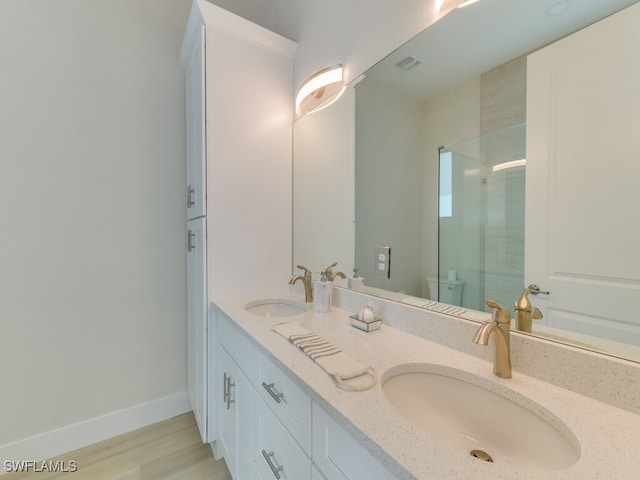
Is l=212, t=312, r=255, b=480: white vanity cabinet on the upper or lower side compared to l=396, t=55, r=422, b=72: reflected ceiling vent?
lower

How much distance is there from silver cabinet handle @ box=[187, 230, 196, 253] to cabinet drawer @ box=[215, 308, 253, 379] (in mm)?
511

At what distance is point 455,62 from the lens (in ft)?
3.22

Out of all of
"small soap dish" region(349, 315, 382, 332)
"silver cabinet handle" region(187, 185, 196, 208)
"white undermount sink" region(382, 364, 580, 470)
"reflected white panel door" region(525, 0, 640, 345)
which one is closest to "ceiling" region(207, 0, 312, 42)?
"silver cabinet handle" region(187, 185, 196, 208)

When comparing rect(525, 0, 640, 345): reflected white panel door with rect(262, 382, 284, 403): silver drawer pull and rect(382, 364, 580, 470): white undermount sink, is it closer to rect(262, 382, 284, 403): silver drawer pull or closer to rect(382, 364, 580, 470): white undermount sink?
rect(382, 364, 580, 470): white undermount sink

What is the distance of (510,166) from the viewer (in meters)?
0.81

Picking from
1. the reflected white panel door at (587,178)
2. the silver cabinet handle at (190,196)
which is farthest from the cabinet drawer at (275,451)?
the silver cabinet handle at (190,196)

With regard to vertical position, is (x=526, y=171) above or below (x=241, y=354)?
above

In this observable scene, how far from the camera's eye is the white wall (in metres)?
1.50

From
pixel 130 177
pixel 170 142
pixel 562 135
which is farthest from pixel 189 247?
pixel 562 135

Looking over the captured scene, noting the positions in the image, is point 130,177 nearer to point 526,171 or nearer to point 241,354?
point 241,354

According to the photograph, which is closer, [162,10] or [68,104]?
[68,104]

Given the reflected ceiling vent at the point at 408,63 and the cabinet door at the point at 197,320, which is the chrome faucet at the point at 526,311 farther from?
the cabinet door at the point at 197,320

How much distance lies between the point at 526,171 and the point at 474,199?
0.17 metres

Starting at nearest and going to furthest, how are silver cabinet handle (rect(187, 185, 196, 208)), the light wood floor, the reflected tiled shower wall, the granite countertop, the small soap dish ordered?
1. the granite countertop
2. the reflected tiled shower wall
3. the small soap dish
4. the light wood floor
5. silver cabinet handle (rect(187, 185, 196, 208))
